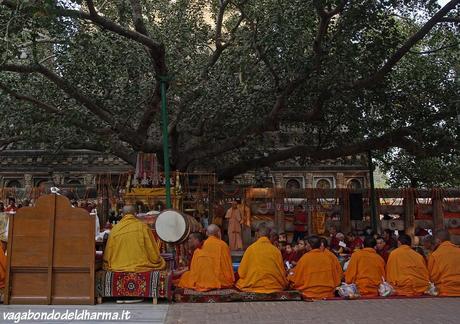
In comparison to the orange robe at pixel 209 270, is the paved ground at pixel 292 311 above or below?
below

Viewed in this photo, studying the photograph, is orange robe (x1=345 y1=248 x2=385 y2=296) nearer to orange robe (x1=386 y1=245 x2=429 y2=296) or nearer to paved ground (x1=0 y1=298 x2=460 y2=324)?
orange robe (x1=386 y1=245 x2=429 y2=296)

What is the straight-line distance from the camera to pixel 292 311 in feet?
25.2

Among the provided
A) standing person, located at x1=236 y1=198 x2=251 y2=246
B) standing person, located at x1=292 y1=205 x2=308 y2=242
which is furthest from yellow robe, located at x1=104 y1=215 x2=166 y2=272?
standing person, located at x1=292 y1=205 x2=308 y2=242

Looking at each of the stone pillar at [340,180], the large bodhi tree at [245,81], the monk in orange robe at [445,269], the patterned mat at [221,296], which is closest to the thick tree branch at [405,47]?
the large bodhi tree at [245,81]

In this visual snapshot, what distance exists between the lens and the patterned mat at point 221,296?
858cm

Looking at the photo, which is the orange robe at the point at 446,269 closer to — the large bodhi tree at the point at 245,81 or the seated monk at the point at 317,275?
the seated monk at the point at 317,275

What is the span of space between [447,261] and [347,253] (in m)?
3.24

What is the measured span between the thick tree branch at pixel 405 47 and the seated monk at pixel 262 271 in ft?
18.5

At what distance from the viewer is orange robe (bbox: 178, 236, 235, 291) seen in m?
8.85

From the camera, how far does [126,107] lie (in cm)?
1608

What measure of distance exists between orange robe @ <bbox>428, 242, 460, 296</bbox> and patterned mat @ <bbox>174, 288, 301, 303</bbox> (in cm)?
265

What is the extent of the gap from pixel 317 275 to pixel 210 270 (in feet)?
6.20

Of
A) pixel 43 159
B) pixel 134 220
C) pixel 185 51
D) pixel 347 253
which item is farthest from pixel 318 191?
pixel 43 159

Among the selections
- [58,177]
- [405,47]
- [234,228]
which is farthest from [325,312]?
[58,177]
